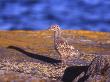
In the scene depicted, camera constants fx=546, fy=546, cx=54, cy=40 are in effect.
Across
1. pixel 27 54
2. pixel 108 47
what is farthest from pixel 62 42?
pixel 108 47

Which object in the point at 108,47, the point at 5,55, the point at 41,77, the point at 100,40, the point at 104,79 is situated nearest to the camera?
the point at 104,79

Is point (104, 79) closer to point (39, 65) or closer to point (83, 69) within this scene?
point (83, 69)

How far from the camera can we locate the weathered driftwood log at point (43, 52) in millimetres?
13125

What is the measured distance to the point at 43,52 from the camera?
15422 millimetres

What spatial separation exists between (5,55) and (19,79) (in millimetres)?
2599

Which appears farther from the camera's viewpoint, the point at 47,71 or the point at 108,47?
the point at 108,47

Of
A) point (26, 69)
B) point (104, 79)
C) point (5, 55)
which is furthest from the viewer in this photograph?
point (5, 55)

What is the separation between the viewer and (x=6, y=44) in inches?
655

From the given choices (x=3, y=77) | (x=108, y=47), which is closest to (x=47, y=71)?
(x=3, y=77)

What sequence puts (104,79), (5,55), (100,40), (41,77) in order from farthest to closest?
(100,40)
(5,55)
(41,77)
(104,79)

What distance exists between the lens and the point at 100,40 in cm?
1738

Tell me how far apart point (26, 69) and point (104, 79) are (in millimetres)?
2531

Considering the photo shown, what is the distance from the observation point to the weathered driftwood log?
13125 mm

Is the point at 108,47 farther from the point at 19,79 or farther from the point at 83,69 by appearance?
the point at 19,79
